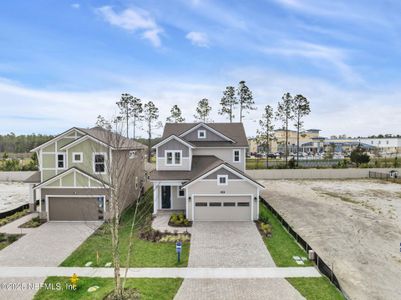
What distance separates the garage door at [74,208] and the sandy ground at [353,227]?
45.7 ft

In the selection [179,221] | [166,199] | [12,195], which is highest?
[166,199]

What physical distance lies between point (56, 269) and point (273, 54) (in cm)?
2391

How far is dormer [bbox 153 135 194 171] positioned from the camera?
2262 cm

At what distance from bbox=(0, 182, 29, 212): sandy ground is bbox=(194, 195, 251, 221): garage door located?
55.3 feet

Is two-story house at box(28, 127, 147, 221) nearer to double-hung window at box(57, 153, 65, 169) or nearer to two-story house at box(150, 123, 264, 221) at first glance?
double-hung window at box(57, 153, 65, 169)

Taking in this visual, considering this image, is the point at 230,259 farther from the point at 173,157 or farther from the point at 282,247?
the point at 173,157

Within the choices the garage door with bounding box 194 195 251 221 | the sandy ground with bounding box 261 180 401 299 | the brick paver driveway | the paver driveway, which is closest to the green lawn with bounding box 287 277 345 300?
the brick paver driveway

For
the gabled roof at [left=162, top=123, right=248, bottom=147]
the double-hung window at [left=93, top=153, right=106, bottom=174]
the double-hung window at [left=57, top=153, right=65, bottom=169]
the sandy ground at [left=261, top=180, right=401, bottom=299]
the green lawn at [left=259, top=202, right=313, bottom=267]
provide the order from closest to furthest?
the sandy ground at [left=261, top=180, right=401, bottom=299] → the green lawn at [left=259, top=202, right=313, bottom=267] → the double-hung window at [left=93, top=153, right=106, bottom=174] → the double-hung window at [left=57, top=153, right=65, bottom=169] → the gabled roof at [left=162, top=123, right=248, bottom=147]

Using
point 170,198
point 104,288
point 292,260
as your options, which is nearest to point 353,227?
point 292,260

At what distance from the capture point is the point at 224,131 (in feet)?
91.9

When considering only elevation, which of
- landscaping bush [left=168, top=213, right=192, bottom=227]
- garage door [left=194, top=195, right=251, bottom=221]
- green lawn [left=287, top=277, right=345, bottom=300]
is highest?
garage door [left=194, top=195, right=251, bottom=221]

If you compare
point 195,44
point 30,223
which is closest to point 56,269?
point 30,223

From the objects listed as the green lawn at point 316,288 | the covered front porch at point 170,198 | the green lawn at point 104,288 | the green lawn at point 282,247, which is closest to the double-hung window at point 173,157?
the covered front porch at point 170,198

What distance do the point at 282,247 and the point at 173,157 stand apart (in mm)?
11200
